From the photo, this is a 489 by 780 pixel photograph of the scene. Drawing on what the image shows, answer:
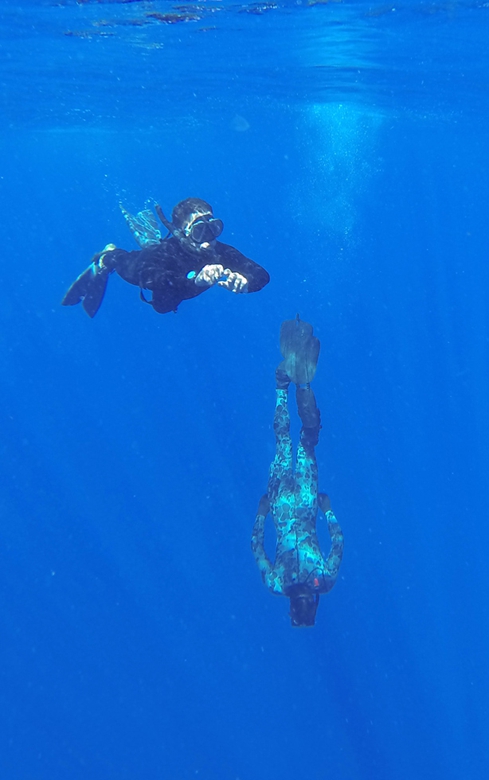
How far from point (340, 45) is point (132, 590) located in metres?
13.9

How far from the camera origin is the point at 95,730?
35.2ft

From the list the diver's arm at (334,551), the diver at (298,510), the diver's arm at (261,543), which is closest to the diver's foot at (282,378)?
the diver at (298,510)

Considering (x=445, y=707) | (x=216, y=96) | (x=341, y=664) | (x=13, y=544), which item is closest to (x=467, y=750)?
(x=445, y=707)

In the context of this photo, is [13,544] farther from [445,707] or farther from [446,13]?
[446,13]

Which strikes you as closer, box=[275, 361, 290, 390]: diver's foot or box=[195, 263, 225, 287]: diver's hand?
box=[195, 263, 225, 287]: diver's hand

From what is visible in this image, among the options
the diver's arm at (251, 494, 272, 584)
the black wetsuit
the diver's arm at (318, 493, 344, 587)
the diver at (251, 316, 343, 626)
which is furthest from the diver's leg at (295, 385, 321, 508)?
the black wetsuit

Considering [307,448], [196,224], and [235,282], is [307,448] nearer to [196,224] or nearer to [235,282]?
[235,282]

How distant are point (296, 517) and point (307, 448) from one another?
1318 mm

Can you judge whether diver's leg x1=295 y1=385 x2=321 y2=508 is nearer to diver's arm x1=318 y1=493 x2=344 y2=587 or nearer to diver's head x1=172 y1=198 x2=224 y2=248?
diver's arm x1=318 y1=493 x2=344 y2=587

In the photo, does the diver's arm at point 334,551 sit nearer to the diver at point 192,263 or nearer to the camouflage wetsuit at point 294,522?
the camouflage wetsuit at point 294,522

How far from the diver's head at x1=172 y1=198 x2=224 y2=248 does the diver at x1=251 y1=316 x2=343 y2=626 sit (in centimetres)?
425

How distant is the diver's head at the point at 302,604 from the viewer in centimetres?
729

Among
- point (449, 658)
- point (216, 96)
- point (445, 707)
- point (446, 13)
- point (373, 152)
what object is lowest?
point (445, 707)

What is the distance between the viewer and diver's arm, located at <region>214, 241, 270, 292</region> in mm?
5293
